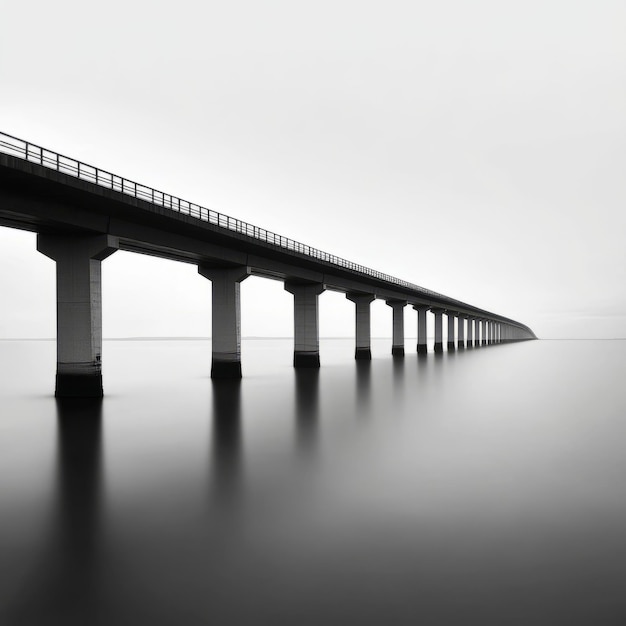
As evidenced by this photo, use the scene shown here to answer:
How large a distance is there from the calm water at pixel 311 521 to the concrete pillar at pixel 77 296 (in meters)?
5.23

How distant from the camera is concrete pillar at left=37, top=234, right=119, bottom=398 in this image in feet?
92.4

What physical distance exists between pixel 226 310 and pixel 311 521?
33.3 meters

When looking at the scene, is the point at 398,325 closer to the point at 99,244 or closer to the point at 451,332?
the point at 451,332

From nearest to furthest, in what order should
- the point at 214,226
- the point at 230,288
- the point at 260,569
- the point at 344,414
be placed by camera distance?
the point at 260,569 → the point at 344,414 → the point at 214,226 → the point at 230,288

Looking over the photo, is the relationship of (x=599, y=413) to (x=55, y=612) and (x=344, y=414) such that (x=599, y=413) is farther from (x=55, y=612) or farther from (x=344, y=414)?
(x=55, y=612)

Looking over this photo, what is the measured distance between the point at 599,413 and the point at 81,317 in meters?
27.0

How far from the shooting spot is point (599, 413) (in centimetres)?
2814

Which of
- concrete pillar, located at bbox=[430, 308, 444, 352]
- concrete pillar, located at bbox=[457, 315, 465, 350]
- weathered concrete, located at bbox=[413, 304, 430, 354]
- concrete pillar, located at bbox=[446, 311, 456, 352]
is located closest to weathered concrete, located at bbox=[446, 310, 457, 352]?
concrete pillar, located at bbox=[446, 311, 456, 352]

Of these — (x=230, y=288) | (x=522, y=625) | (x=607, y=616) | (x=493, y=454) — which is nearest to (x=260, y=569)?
(x=522, y=625)

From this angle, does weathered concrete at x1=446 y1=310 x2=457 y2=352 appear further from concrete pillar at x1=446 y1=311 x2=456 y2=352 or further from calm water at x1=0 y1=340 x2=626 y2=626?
calm water at x1=0 y1=340 x2=626 y2=626

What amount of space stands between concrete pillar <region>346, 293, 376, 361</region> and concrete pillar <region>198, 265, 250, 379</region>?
3092 cm

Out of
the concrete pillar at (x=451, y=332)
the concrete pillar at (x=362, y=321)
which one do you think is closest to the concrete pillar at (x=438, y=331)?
the concrete pillar at (x=451, y=332)

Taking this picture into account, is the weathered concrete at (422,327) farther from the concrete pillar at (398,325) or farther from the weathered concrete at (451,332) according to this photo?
the weathered concrete at (451,332)

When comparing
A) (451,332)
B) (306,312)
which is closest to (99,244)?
(306,312)
